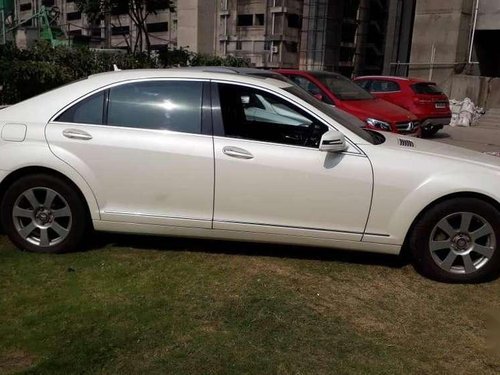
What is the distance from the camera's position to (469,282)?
423 centimetres

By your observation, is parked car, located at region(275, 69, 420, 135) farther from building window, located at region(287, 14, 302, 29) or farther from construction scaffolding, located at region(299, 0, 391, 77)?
building window, located at region(287, 14, 302, 29)

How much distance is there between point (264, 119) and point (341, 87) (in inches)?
281

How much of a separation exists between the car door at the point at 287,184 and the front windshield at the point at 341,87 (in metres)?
6.75

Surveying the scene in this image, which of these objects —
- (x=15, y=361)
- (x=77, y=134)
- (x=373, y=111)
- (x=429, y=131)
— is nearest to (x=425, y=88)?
(x=429, y=131)

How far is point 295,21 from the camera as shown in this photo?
58062 mm

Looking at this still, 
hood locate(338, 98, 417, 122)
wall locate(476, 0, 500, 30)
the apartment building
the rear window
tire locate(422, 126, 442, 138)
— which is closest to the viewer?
hood locate(338, 98, 417, 122)

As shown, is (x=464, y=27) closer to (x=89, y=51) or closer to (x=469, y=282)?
(x=89, y=51)

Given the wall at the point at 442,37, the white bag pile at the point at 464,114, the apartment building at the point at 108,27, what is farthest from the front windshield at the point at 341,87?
the apartment building at the point at 108,27

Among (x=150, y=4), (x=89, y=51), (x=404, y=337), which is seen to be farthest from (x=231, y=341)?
(x=150, y=4)

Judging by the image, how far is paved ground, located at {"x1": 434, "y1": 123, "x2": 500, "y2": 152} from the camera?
14207 mm

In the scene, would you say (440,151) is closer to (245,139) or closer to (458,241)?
(458,241)

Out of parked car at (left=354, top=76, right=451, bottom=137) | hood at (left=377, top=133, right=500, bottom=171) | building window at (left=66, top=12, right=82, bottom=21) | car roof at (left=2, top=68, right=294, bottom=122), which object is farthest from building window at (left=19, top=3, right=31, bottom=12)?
hood at (left=377, top=133, right=500, bottom=171)

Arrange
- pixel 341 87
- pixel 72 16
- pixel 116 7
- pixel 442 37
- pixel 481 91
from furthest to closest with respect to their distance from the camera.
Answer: pixel 72 16 < pixel 442 37 < pixel 481 91 < pixel 116 7 < pixel 341 87

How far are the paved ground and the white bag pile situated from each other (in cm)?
35
